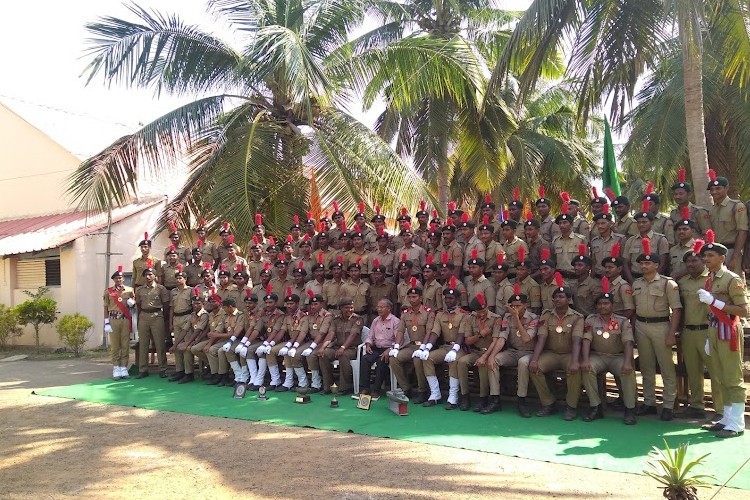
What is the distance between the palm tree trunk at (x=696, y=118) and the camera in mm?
8266

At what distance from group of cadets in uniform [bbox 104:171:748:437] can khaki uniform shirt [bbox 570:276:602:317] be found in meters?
0.02

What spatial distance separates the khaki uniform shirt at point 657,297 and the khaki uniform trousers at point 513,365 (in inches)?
53.2

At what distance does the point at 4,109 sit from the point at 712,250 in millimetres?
18950

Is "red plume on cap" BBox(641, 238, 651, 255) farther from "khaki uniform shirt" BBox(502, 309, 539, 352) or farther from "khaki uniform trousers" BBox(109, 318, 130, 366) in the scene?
"khaki uniform trousers" BBox(109, 318, 130, 366)

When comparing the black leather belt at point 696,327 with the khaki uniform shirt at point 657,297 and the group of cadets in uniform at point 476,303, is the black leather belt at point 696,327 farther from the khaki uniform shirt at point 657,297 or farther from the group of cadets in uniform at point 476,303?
the khaki uniform shirt at point 657,297

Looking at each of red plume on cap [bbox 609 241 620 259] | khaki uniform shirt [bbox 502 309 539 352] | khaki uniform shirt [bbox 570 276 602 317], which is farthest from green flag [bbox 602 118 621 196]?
khaki uniform shirt [bbox 502 309 539 352]

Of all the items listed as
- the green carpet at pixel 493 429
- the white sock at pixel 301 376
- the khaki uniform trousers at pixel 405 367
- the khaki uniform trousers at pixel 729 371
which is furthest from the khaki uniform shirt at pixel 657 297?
the white sock at pixel 301 376

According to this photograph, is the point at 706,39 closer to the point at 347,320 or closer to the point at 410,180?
the point at 410,180

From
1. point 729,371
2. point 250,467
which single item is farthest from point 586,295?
point 250,467

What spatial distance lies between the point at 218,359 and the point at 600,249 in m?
5.78

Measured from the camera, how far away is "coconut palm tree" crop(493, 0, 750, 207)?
8.12 meters

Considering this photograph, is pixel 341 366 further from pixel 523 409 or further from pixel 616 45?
pixel 616 45

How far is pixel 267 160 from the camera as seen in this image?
467 inches

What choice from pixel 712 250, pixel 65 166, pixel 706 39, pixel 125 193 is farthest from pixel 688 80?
pixel 65 166
